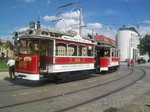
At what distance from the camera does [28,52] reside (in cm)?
1714

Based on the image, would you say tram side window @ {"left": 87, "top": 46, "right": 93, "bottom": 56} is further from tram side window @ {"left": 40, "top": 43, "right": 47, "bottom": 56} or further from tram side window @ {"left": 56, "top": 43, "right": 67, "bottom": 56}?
tram side window @ {"left": 40, "top": 43, "right": 47, "bottom": 56}

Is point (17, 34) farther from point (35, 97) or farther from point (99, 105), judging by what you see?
point (99, 105)

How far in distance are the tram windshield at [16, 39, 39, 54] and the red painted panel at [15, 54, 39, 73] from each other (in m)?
0.33

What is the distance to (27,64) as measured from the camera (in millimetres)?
16922

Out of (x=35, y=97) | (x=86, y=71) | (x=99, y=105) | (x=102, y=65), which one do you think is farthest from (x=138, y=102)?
(x=102, y=65)

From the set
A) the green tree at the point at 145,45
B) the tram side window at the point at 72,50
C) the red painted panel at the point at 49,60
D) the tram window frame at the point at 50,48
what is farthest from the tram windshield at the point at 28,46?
the green tree at the point at 145,45

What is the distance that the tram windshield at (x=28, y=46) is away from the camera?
56.1ft

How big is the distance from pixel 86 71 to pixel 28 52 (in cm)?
726

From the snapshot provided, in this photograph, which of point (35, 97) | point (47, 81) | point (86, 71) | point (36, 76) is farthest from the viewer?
point (86, 71)

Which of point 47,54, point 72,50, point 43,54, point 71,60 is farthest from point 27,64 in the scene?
point 72,50

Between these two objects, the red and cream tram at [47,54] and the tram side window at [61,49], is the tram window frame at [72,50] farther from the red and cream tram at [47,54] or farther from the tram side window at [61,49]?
the tram side window at [61,49]

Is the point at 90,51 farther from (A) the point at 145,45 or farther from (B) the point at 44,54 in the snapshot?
(A) the point at 145,45

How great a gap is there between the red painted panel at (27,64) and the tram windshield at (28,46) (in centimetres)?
33

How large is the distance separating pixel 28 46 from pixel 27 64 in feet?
Answer: 3.80
